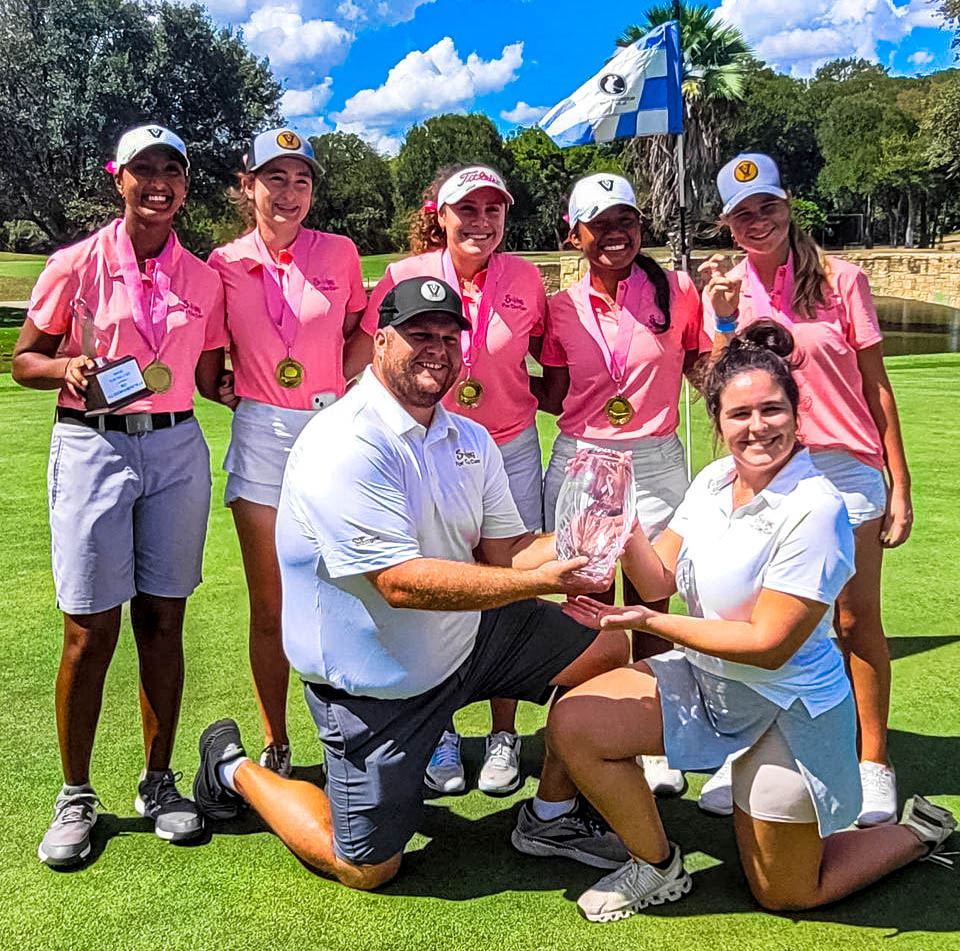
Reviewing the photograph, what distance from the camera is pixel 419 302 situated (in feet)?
9.47

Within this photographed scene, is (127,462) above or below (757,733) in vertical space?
above

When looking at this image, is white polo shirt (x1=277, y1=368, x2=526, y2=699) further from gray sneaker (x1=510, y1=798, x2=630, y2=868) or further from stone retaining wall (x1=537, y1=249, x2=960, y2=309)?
stone retaining wall (x1=537, y1=249, x2=960, y2=309)

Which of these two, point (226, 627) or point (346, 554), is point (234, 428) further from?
point (226, 627)

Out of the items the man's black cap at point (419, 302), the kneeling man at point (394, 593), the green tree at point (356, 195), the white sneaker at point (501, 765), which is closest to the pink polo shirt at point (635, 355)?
the kneeling man at point (394, 593)

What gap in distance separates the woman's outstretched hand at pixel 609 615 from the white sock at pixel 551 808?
634 mm

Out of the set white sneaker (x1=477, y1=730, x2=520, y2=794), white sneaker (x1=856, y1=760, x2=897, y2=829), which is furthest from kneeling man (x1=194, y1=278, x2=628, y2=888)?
white sneaker (x1=856, y1=760, x2=897, y2=829)

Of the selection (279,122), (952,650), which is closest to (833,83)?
(279,122)

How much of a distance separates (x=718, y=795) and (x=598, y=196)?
81.5 inches

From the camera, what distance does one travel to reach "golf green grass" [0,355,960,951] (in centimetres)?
Result: 269

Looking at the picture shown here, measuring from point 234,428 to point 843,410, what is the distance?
2.13 meters

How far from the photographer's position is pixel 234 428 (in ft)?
12.4

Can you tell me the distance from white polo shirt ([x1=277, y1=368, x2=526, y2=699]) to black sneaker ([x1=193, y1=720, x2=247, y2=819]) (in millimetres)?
564

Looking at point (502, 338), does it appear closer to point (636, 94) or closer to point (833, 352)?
point (833, 352)

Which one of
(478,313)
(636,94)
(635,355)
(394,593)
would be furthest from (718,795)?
(636,94)
